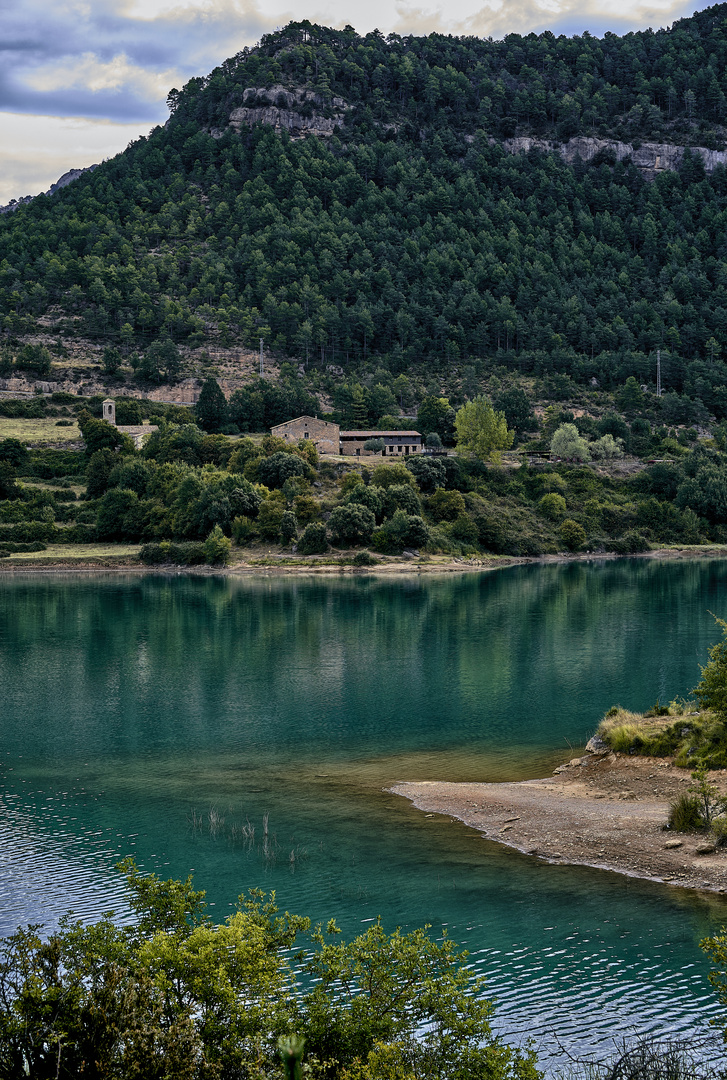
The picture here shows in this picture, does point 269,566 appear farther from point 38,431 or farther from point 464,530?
point 38,431

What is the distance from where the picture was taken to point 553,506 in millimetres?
105188

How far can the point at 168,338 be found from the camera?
148250 millimetres

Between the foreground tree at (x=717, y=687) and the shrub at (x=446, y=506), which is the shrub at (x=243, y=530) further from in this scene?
the foreground tree at (x=717, y=687)

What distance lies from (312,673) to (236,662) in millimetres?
5510

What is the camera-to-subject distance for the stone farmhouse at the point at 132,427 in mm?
112775

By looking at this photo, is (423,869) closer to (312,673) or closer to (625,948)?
(625,948)

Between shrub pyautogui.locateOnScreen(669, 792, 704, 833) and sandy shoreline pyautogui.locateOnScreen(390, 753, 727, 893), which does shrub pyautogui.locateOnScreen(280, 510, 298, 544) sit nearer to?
sandy shoreline pyautogui.locateOnScreen(390, 753, 727, 893)

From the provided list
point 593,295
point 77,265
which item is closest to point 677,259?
point 593,295

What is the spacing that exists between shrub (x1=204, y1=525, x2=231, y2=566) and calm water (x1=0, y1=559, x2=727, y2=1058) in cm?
1860

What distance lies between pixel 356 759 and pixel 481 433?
85.0 meters

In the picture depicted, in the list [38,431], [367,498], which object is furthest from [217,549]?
[38,431]

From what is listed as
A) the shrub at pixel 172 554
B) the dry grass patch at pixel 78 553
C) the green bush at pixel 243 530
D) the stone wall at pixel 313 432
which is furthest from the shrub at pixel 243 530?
the stone wall at pixel 313 432

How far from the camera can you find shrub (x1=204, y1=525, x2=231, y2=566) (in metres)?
90.8

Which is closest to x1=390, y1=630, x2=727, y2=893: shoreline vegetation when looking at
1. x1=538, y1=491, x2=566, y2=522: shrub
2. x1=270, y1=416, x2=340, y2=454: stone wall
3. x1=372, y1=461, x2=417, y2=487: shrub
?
x1=372, y1=461, x2=417, y2=487: shrub
